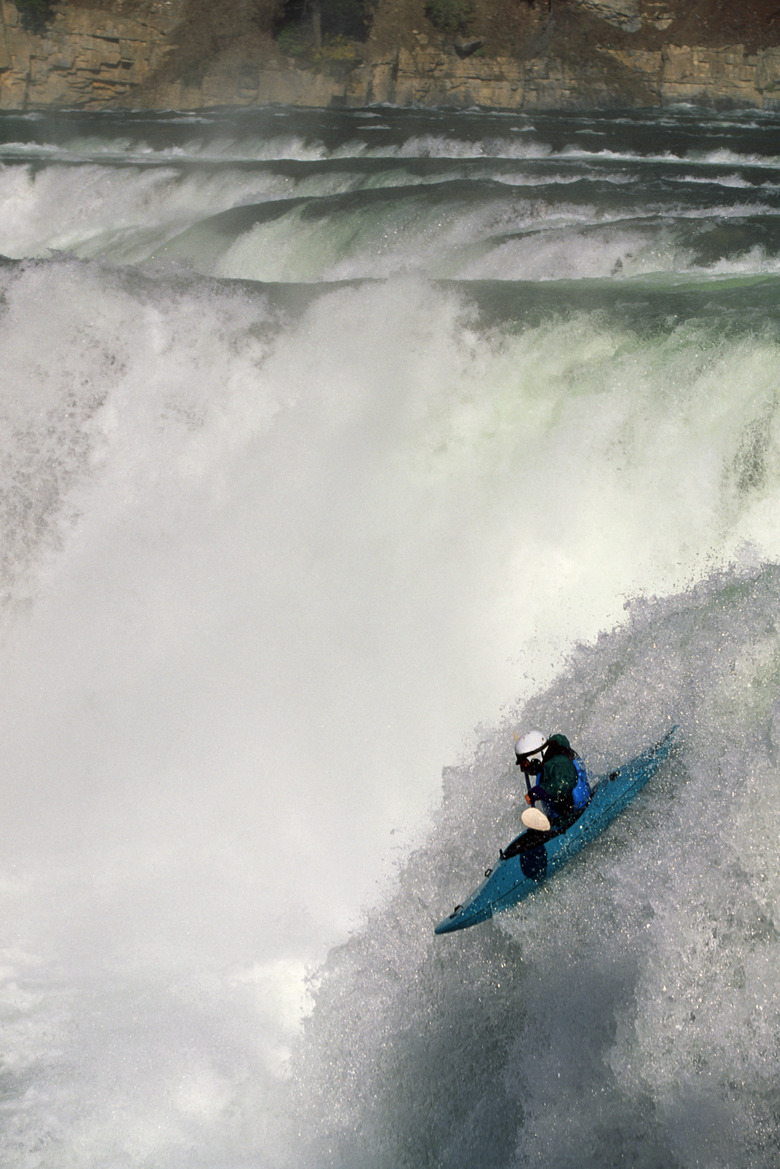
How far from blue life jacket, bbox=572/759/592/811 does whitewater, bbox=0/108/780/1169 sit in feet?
0.74

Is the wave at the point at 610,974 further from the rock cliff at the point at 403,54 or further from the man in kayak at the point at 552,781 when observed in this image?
the rock cliff at the point at 403,54

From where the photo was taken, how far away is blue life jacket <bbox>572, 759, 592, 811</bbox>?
462 cm

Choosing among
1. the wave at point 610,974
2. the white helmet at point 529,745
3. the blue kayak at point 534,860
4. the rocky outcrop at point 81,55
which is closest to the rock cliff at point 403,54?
the rocky outcrop at point 81,55

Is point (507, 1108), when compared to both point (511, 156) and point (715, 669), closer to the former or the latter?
point (715, 669)

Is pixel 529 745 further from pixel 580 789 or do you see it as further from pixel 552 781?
pixel 580 789

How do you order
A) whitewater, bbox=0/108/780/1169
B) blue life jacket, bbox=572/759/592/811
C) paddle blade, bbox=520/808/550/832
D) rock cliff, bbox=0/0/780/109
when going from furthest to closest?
rock cliff, bbox=0/0/780/109 → blue life jacket, bbox=572/759/592/811 → paddle blade, bbox=520/808/550/832 → whitewater, bbox=0/108/780/1169

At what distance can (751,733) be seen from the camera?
183 inches

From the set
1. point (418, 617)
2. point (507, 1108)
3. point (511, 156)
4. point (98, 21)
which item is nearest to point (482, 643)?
point (418, 617)

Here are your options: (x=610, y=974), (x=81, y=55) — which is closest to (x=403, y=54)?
(x=81, y=55)

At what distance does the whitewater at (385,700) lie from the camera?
4281 mm

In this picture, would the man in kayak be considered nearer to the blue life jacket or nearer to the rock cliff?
the blue life jacket

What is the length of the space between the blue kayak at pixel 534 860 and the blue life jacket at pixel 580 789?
0.21 feet

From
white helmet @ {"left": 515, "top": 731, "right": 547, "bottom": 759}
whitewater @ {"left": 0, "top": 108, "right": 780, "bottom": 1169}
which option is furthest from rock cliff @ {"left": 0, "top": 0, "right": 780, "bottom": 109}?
white helmet @ {"left": 515, "top": 731, "right": 547, "bottom": 759}

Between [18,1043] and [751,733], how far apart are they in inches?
152
